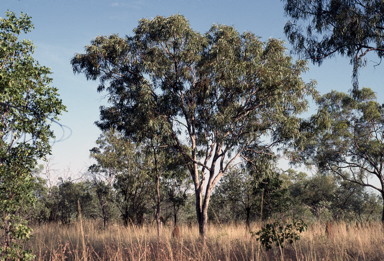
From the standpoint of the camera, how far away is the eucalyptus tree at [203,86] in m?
12.0

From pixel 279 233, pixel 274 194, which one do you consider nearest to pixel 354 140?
pixel 274 194

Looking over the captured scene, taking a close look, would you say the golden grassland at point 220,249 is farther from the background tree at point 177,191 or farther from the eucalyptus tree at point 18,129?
the background tree at point 177,191

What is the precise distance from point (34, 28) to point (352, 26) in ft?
28.8

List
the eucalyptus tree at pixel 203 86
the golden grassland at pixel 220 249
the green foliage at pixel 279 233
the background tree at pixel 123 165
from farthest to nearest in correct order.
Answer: the background tree at pixel 123 165 < the eucalyptus tree at pixel 203 86 < the green foliage at pixel 279 233 < the golden grassland at pixel 220 249

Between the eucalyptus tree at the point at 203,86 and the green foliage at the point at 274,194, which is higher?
the eucalyptus tree at the point at 203,86

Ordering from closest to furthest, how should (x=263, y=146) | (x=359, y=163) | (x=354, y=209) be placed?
(x=263, y=146) < (x=359, y=163) < (x=354, y=209)

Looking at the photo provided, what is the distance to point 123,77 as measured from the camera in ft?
48.0

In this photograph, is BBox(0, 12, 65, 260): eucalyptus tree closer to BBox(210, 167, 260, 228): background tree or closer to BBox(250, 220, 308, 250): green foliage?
BBox(250, 220, 308, 250): green foliage

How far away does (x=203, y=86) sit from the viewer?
42.6 ft

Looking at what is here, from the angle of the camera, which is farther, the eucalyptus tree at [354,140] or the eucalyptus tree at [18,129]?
the eucalyptus tree at [354,140]

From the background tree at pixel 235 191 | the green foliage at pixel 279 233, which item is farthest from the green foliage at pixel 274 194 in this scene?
the green foliage at pixel 279 233

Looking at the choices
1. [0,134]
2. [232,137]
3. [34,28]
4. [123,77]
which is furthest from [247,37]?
[0,134]

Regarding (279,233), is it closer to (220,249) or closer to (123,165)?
(220,249)

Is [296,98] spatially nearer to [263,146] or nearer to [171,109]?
[263,146]
